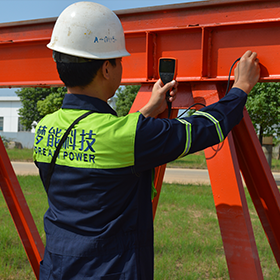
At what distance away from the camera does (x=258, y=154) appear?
7.90 ft

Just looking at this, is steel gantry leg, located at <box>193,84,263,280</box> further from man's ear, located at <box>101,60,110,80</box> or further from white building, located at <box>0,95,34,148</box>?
white building, located at <box>0,95,34,148</box>

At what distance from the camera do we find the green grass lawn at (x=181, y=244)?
444cm

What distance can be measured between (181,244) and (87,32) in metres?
4.68

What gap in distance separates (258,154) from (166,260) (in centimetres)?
295

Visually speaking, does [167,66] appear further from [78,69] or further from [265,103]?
[265,103]

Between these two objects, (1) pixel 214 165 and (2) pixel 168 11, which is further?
(2) pixel 168 11

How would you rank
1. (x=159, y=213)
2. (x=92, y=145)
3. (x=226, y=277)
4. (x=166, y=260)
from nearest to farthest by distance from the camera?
(x=92, y=145) → (x=226, y=277) → (x=166, y=260) → (x=159, y=213)

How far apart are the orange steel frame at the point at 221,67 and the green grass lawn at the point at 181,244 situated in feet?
7.13

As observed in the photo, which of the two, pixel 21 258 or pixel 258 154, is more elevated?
pixel 258 154

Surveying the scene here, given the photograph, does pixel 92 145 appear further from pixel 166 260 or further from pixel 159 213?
pixel 159 213

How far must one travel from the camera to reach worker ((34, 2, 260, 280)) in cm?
142

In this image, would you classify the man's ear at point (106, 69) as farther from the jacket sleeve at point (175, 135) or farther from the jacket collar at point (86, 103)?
the jacket sleeve at point (175, 135)

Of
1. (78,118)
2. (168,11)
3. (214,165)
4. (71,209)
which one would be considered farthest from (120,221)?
(168,11)

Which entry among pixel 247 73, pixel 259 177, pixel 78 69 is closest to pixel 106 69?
pixel 78 69
